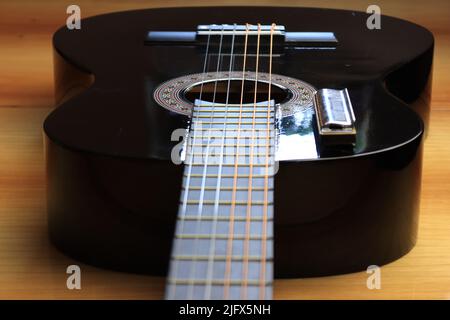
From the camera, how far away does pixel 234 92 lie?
131 centimetres

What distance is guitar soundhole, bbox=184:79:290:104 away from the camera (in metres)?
1.29

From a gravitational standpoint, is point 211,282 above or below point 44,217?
above

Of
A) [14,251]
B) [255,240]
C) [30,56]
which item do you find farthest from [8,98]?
[255,240]

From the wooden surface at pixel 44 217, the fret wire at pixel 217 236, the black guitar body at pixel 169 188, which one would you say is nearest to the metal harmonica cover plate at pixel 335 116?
the black guitar body at pixel 169 188

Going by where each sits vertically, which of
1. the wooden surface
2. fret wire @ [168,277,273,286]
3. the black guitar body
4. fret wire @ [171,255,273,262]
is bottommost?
the wooden surface

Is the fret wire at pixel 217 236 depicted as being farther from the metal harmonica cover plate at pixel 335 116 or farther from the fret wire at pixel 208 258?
the metal harmonica cover plate at pixel 335 116

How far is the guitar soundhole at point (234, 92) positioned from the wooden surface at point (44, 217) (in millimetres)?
238

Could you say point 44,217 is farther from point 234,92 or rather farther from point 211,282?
point 211,282

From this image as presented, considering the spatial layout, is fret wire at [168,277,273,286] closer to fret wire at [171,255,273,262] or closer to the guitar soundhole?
fret wire at [171,255,273,262]

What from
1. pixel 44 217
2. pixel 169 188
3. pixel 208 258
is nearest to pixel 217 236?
pixel 208 258

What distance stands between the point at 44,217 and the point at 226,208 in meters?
0.44

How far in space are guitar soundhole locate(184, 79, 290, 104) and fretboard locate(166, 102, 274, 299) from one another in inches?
4.4

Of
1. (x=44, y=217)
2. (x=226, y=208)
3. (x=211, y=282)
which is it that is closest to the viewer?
(x=211, y=282)

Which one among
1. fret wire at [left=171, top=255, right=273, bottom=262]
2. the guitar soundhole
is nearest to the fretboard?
fret wire at [left=171, top=255, right=273, bottom=262]
